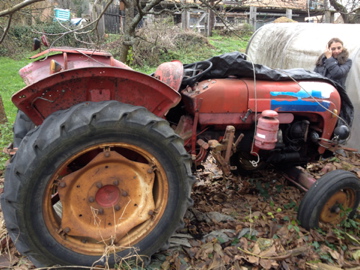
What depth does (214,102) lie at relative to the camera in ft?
8.96

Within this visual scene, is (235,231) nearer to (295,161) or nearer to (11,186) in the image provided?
(295,161)

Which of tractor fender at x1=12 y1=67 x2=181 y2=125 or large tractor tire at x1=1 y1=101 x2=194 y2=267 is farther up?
tractor fender at x1=12 y1=67 x2=181 y2=125

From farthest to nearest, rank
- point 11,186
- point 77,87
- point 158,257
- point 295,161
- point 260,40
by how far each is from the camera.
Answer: point 260,40 → point 295,161 → point 158,257 → point 77,87 → point 11,186

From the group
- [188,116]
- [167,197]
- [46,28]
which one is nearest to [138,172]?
[167,197]

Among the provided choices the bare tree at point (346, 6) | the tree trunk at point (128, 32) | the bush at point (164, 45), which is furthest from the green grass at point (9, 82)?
the bare tree at point (346, 6)

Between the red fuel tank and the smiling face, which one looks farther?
the smiling face

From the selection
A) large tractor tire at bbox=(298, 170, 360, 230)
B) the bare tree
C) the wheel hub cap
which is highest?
the bare tree

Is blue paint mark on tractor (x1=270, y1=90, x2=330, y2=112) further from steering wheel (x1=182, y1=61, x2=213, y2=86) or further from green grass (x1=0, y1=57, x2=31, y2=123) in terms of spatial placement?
green grass (x1=0, y1=57, x2=31, y2=123)

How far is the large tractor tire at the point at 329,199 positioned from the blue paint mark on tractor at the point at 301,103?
612 mm

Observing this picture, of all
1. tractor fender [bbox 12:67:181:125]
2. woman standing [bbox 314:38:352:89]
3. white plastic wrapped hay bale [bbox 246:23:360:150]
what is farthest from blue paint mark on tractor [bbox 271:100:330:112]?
white plastic wrapped hay bale [bbox 246:23:360:150]

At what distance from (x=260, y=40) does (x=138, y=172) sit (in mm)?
6507

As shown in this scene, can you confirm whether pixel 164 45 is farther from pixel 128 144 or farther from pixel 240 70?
pixel 128 144

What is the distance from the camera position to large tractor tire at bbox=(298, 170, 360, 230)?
2.73 metres

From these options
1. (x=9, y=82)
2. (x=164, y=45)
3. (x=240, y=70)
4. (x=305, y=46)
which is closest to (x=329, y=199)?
(x=240, y=70)
